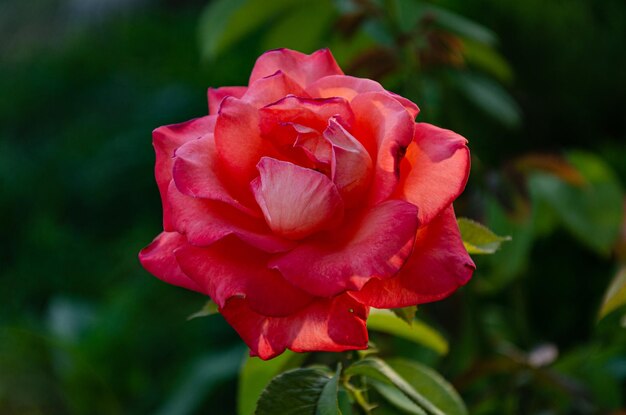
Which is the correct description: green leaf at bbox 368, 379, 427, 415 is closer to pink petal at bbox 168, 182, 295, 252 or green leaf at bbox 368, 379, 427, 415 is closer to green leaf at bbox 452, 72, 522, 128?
pink petal at bbox 168, 182, 295, 252

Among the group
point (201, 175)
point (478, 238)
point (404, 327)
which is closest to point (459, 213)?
point (404, 327)

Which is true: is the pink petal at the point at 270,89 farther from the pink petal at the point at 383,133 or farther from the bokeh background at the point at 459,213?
the bokeh background at the point at 459,213

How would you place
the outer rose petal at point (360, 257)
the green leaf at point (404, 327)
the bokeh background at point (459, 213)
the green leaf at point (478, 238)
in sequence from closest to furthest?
the outer rose petal at point (360, 257) → the green leaf at point (478, 238) → the green leaf at point (404, 327) → the bokeh background at point (459, 213)

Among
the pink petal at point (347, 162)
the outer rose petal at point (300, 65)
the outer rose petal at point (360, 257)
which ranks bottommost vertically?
the outer rose petal at point (360, 257)

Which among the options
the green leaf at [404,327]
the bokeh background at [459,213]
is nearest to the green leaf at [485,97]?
the bokeh background at [459,213]

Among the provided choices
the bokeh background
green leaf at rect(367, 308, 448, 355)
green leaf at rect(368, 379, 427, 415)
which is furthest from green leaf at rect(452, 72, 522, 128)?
green leaf at rect(368, 379, 427, 415)

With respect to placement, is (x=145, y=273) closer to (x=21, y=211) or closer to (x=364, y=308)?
(x=21, y=211)

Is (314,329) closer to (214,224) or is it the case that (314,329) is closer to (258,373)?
(214,224)

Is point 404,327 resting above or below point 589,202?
above
